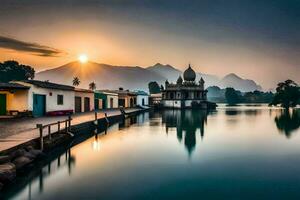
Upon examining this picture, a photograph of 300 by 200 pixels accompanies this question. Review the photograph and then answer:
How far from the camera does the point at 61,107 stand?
38594 millimetres

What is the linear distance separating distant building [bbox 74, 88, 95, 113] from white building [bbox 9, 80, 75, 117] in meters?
3.57

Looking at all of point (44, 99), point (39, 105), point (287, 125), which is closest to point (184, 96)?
point (287, 125)

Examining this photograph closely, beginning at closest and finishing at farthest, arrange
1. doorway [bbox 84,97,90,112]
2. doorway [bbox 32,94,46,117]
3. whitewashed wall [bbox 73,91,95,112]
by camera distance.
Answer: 1. doorway [bbox 32,94,46,117]
2. whitewashed wall [bbox 73,91,95,112]
3. doorway [bbox 84,97,90,112]

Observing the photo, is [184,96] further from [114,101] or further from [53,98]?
[53,98]

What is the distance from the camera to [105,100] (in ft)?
204

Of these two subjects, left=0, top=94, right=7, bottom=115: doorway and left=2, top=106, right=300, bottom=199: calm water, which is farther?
left=0, top=94, right=7, bottom=115: doorway

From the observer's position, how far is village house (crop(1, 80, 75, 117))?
1201 inches

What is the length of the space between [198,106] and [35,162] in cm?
8048

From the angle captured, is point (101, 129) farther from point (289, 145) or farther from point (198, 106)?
point (198, 106)

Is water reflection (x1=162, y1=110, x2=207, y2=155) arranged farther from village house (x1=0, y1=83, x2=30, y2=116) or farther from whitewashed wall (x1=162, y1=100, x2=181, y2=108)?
whitewashed wall (x1=162, y1=100, x2=181, y2=108)

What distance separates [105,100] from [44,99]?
27727mm

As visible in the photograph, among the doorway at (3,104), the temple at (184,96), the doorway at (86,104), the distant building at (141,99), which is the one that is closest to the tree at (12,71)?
the distant building at (141,99)

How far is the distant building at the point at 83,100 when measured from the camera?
45.7 metres

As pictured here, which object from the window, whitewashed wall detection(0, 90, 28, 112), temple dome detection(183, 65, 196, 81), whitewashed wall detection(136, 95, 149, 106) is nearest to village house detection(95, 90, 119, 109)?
whitewashed wall detection(136, 95, 149, 106)
